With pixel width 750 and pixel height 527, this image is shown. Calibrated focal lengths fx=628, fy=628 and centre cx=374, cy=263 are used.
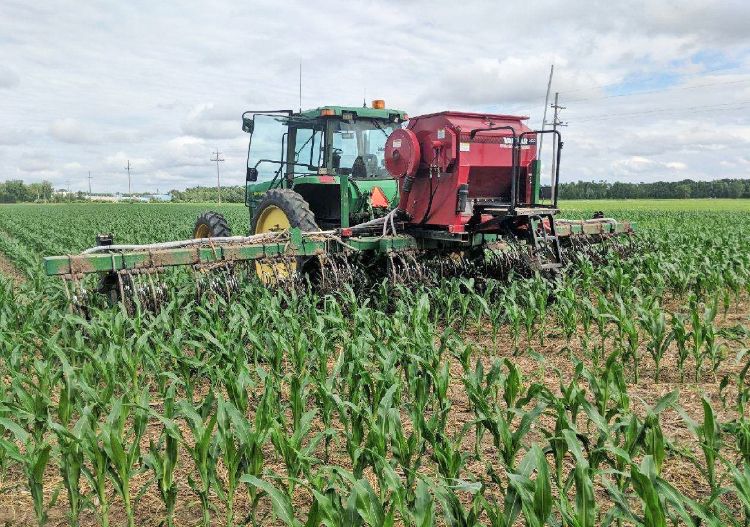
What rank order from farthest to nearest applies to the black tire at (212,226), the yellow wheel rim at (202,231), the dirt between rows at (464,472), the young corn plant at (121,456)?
the yellow wheel rim at (202,231) → the black tire at (212,226) → the dirt between rows at (464,472) → the young corn plant at (121,456)

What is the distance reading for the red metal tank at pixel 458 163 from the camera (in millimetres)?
7027

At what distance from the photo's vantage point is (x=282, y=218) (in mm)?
7711

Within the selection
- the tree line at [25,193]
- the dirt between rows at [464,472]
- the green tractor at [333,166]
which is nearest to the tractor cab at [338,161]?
the green tractor at [333,166]

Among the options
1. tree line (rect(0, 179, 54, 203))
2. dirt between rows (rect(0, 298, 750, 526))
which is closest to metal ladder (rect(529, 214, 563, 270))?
dirt between rows (rect(0, 298, 750, 526))

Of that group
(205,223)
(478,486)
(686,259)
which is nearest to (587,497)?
(478,486)

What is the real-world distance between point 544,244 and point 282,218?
3.13 m

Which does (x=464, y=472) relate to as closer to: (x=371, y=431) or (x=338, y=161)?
(x=371, y=431)

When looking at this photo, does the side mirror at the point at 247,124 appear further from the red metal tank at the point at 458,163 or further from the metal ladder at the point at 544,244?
the metal ladder at the point at 544,244

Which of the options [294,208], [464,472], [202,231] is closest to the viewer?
[464,472]

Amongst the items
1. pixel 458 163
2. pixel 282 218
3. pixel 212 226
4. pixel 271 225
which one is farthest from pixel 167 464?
pixel 212 226

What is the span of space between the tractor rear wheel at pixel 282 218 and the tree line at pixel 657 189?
57.0 metres

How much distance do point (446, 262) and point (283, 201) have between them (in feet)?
6.76

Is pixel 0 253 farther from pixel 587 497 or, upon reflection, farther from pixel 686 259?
pixel 587 497

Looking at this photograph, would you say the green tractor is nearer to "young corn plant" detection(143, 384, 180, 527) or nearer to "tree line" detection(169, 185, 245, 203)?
"young corn plant" detection(143, 384, 180, 527)
